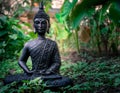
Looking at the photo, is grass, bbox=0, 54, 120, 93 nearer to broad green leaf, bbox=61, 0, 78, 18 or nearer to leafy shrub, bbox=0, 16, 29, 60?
broad green leaf, bbox=61, 0, 78, 18

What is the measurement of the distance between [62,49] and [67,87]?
3662 millimetres

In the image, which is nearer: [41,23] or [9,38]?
[41,23]

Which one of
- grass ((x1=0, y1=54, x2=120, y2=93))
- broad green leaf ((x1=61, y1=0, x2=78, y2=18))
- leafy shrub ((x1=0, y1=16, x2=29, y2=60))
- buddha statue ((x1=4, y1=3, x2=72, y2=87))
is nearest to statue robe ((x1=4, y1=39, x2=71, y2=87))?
buddha statue ((x1=4, y1=3, x2=72, y2=87))

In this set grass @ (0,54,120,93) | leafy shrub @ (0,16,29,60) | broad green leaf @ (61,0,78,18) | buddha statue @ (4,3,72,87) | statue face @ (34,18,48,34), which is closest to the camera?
broad green leaf @ (61,0,78,18)

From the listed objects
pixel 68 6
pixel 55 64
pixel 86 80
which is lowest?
pixel 86 80

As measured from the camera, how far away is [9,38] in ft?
18.2

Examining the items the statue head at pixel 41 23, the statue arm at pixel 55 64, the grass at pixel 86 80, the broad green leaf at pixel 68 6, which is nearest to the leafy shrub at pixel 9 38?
the grass at pixel 86 80

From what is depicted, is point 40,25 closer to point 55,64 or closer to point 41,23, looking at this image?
point 41,23

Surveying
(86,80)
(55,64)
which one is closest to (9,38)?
(55,64)

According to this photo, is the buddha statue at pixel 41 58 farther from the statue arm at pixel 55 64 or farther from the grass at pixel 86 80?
the grass at pixel 86 80

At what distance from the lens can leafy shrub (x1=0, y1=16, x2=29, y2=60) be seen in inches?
219

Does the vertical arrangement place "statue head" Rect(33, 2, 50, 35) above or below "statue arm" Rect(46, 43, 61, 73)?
above

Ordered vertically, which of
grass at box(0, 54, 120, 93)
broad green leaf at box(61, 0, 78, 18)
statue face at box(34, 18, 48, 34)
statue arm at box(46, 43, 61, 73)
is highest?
broad green leaf at box(61, 0, 78, 18)

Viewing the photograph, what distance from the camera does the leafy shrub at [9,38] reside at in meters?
5.57
